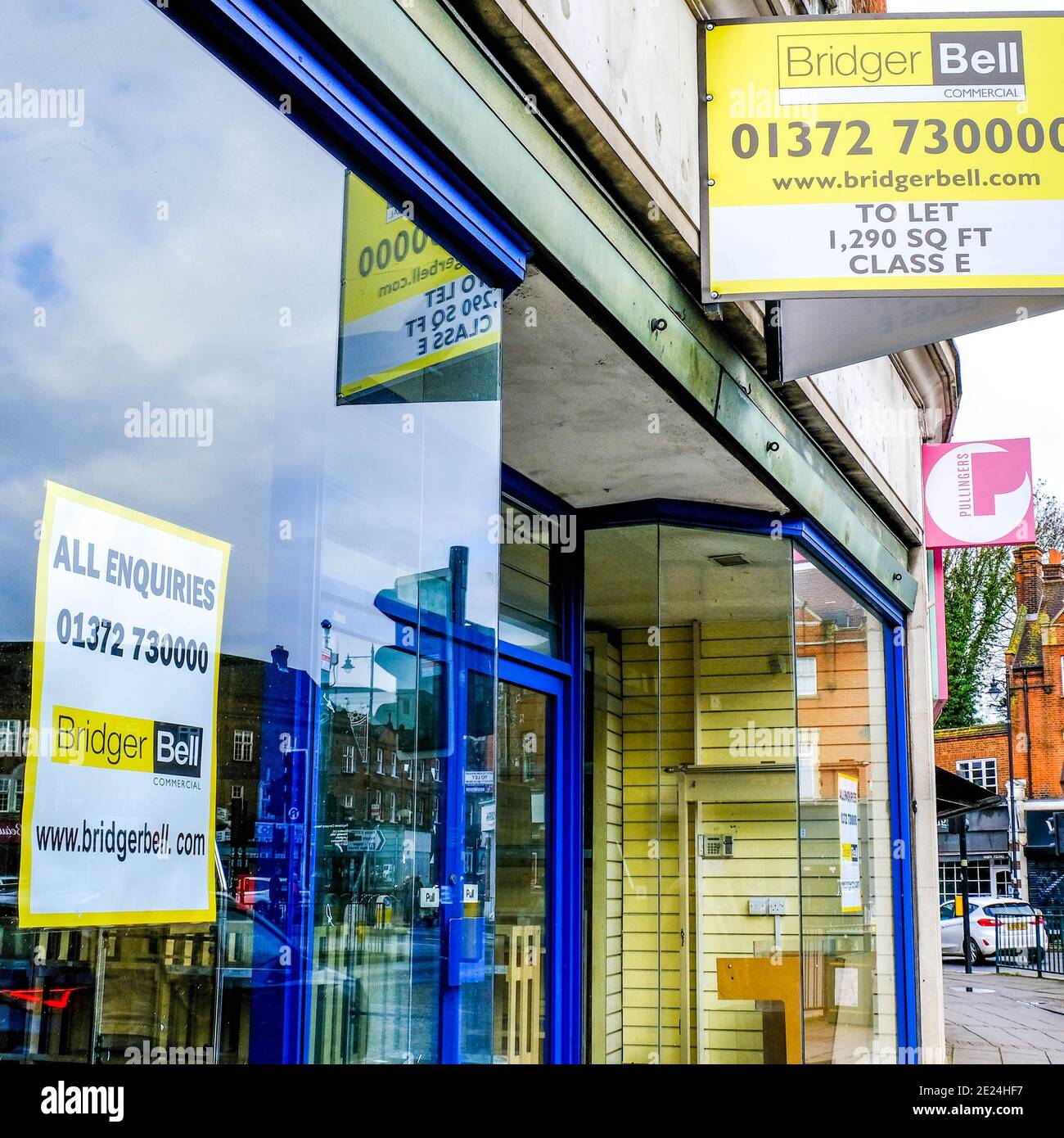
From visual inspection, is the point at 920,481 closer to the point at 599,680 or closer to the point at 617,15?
the point at 599,680

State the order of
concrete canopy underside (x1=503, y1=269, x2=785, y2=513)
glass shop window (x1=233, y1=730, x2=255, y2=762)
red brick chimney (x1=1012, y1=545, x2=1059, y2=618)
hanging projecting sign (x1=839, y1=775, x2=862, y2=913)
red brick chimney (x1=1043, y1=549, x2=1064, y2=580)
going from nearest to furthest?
1. glass shop window (x1=233, y1=730, x2=255, y2=762)
2. concrete canopy underside (x1=503, y1=269, x2=785, y2=513)
3. hanging projecting sign (x1=839, y1=775, x2=862, y2=913)
4. red brick chimney (x1=1012, y1=545, x2=1059, y2=618)
5. red brick chimney (x1=1043, y1=549, x2=1064, y2=580)

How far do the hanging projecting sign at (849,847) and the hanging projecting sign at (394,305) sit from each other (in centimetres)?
500

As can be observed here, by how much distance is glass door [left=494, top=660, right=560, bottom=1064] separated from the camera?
212 inches

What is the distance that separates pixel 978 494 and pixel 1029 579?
31.5 metres

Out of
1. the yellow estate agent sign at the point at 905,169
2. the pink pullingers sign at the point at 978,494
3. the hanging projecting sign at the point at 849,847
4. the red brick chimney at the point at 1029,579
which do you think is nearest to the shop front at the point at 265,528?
the yellow estate agent sign at the point at 905,169

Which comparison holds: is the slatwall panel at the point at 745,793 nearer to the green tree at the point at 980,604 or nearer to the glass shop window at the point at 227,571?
the glass shop window at the point at 227,571

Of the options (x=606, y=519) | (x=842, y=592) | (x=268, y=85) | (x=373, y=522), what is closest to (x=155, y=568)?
(x=373, y=522)

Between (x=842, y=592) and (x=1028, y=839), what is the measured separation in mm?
29467

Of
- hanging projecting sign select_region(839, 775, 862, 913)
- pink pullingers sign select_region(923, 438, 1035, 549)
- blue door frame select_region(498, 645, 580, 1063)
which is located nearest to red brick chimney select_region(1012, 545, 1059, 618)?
pink pullingers sign select_region(923, 438, 1035, 549)

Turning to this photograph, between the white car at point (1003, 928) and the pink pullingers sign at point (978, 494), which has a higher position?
the pink pullingers sign at point (978, 494)

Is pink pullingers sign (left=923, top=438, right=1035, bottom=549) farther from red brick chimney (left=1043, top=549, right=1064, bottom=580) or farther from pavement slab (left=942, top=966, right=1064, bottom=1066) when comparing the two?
red brick chimney (left=1043, top=549, right=1064, bottom=580)

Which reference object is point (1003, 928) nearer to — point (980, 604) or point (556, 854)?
point (980, 604)

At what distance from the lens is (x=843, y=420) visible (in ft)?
23.0

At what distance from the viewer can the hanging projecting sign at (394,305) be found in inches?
123
